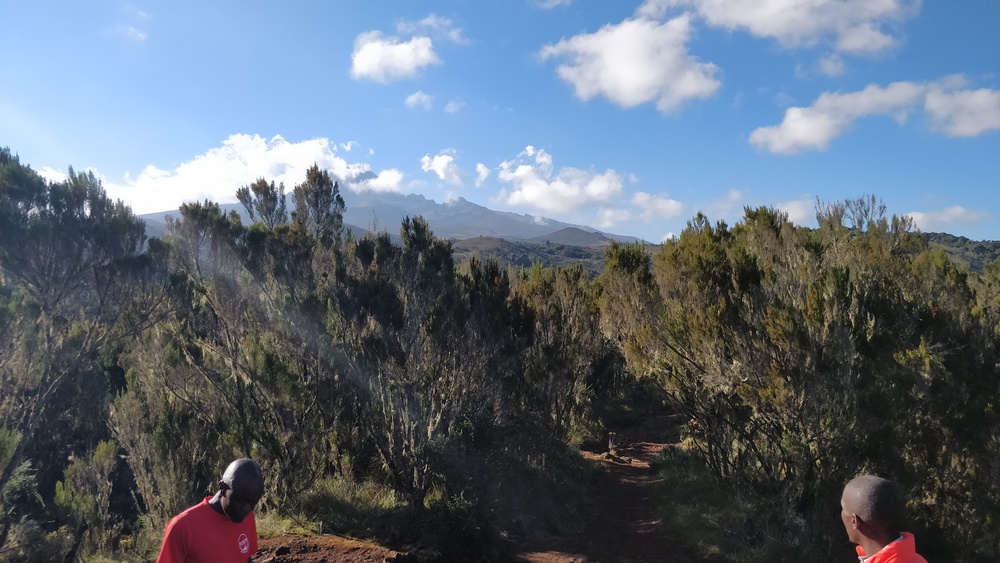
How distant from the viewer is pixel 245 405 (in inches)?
344

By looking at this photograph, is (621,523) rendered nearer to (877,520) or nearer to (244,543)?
(877,520)

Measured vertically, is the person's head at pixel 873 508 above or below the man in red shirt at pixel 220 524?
above

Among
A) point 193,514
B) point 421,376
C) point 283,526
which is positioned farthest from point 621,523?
point 193,514

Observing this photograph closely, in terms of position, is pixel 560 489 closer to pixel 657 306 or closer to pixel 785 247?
pixel 657 306

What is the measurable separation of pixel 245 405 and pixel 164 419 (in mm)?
1119

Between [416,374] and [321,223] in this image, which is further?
[321,223]

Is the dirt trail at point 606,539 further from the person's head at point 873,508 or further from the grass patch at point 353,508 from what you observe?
the person's head at point 873,508

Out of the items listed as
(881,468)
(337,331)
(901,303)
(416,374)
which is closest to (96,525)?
(337,331)

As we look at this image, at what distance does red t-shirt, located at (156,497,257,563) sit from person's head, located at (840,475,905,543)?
261 centimetres

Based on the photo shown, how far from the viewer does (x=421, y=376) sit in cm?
909

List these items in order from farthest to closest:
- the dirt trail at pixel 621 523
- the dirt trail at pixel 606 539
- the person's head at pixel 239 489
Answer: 1. the dirt trail at pixel 621 523
2. the dirt trail at pixel 606 539
3. the person's head at pixel 239 489

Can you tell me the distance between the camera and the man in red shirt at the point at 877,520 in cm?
208

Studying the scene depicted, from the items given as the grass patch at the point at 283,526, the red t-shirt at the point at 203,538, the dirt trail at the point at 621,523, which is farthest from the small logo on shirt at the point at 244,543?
the dirt trail at the point at 621,523

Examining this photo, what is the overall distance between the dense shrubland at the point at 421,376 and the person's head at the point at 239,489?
221 inches
